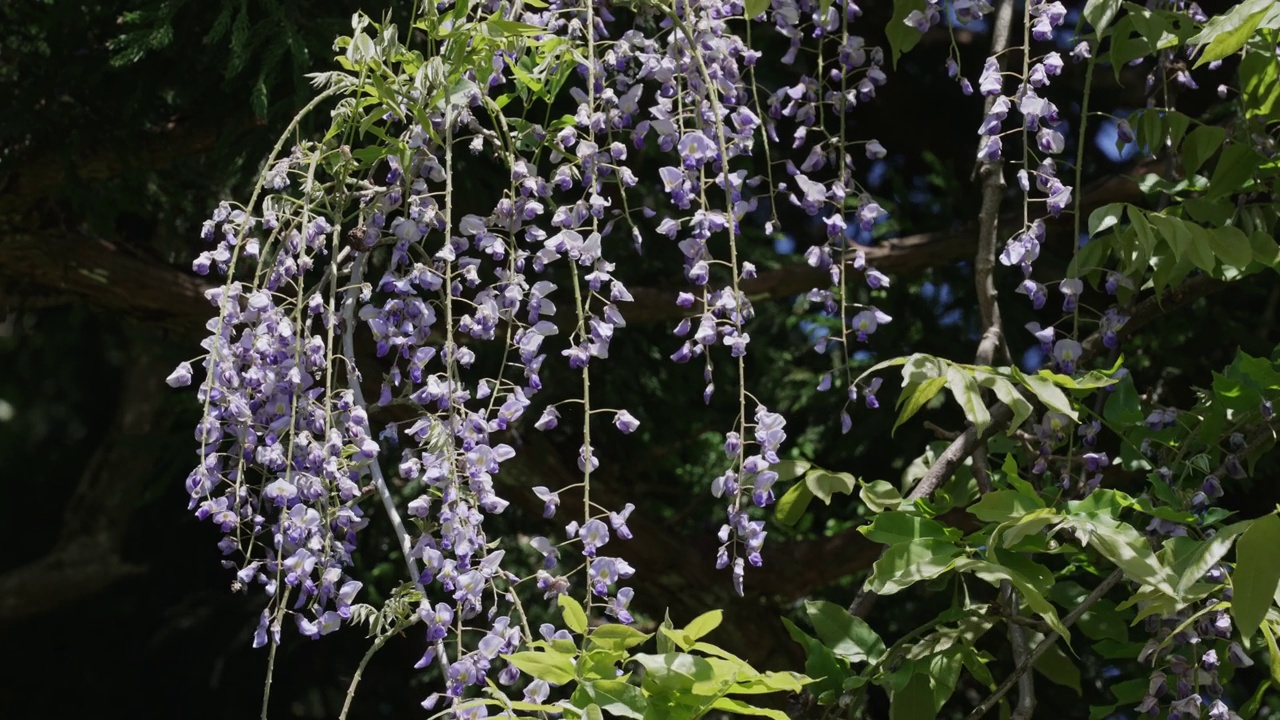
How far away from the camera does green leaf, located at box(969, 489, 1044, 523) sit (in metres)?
1.35

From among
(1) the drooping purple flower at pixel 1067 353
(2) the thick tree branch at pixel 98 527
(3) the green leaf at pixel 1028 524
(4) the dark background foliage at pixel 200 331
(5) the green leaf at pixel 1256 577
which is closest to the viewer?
(5) the green leaf at pixel 1256 577

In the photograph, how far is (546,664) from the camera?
1.19m

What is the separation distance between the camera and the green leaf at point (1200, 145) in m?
1.70

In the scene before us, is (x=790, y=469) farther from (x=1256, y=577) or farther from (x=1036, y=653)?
(x=1256, y=577)

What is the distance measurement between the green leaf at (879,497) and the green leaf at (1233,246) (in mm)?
476

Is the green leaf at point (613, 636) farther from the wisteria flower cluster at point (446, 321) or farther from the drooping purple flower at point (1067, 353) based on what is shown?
the drooping purple flower at point (1067, 353)

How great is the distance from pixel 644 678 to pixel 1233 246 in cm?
87

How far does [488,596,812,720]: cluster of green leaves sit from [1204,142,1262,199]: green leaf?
901 mm

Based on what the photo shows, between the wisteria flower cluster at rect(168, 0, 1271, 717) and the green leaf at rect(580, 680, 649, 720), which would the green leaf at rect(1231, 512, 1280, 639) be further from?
the green leaf at rect(580, 680, 649, 720)

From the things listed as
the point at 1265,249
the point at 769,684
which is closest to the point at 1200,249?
the point at 1265,249

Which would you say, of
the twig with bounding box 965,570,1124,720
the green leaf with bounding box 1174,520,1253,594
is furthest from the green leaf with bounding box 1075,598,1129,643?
the green leaf with bounding box 1174,520,1253,594

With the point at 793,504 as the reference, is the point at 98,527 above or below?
below

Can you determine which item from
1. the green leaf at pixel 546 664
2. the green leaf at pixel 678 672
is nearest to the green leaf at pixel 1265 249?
the green leaf at pixel 678 672

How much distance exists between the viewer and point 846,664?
156 cm
